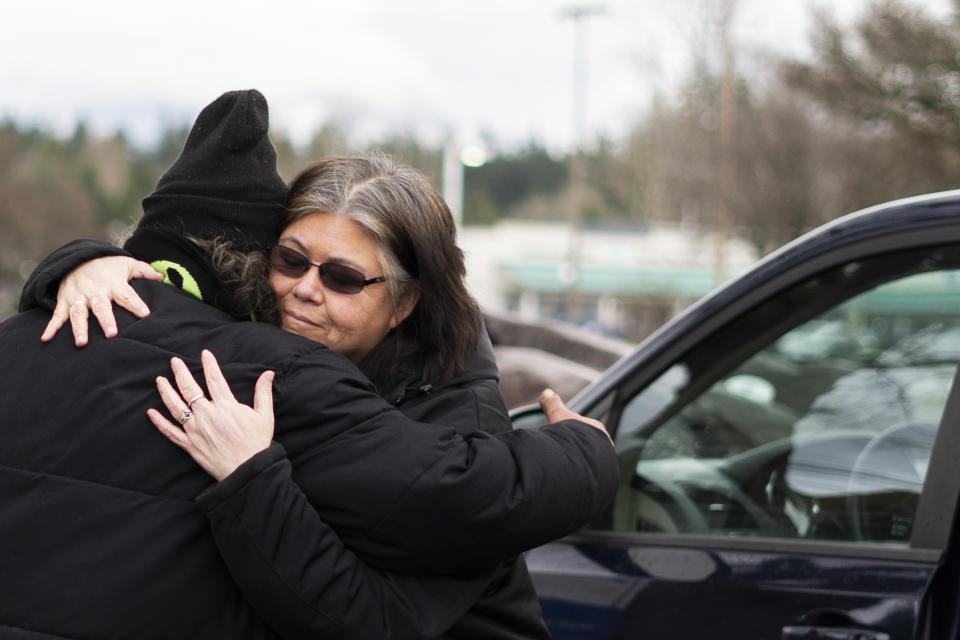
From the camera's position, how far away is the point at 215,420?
1.44 m

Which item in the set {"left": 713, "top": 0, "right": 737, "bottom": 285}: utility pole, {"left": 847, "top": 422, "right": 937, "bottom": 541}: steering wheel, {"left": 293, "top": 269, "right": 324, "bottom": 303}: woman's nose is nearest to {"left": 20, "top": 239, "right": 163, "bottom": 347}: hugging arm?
{"left": 293, "top": 269, "right": 324, "bottom": 303}: woman's nose

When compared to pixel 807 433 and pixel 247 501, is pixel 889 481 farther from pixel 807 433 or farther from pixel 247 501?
pixel 247 501

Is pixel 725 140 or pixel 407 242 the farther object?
pixel 725 140

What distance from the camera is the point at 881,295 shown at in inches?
102

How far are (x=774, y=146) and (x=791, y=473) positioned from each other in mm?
21251

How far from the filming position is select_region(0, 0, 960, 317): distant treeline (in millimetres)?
10383

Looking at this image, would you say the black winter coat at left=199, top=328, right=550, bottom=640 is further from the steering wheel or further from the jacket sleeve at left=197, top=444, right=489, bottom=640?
the steering wheel

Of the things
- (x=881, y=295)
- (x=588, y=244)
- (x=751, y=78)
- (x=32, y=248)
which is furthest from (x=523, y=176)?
(x=881, y=295)

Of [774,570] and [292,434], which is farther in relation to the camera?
[774,570]

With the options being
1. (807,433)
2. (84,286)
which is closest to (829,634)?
Answer: (807,433)

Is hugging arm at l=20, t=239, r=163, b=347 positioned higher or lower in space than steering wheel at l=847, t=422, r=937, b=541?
higher

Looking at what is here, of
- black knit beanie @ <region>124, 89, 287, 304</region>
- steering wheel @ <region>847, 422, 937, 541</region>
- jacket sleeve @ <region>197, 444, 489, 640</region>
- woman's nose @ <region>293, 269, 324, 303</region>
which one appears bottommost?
steering wheel @ <region>847, 422, 937, 541</region>

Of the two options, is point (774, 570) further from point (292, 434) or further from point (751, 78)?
point (751, 78)

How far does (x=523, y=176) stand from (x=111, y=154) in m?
38.2
